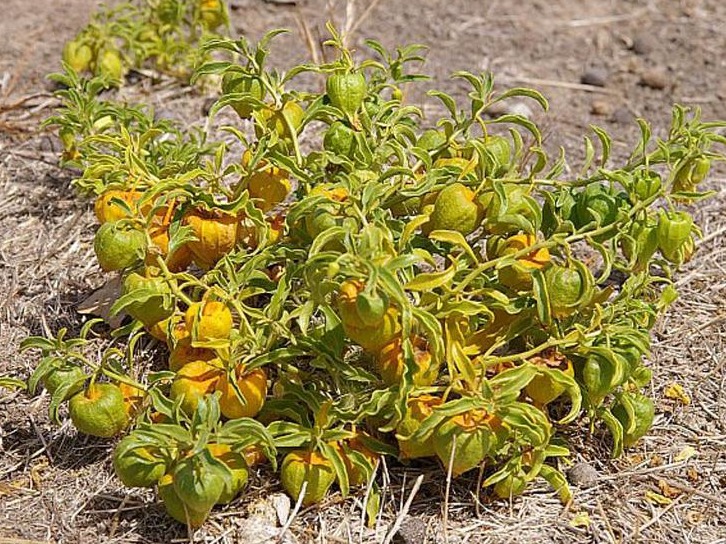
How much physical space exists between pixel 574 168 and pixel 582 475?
1.47m

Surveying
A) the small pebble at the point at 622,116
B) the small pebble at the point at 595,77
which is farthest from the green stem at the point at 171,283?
the small pebble at the point at 595,77

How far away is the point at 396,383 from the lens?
79.1 inches

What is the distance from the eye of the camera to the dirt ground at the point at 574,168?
2107 millimetres

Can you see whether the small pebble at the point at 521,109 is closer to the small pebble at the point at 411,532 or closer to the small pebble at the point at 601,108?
the small pebble at the point at 601,108

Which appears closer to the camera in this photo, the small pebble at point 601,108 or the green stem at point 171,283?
the green stem at point 171,283

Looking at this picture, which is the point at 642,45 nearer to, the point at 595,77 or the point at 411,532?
the point at 595,77

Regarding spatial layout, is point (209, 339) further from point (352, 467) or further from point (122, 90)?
point (122, 90)

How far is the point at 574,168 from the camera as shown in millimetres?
3461

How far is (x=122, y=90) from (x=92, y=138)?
153 cm

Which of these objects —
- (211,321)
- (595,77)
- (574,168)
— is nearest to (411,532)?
(211,321)

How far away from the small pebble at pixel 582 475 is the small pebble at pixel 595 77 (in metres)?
2.18

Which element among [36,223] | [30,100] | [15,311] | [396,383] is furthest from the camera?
[30,100]

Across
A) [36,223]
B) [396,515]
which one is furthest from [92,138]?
[396,515]

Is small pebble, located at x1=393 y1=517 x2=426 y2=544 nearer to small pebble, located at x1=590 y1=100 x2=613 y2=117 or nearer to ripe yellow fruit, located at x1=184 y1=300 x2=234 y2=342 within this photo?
ripe yellow fruit, located at x1=184 y1=300 x2=234 y2=342
